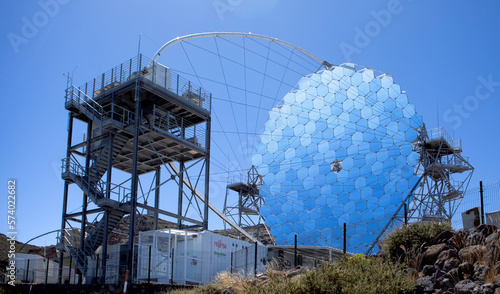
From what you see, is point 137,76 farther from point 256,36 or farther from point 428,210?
point 428,210

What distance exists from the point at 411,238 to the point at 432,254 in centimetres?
135

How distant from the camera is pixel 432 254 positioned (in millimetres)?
14055

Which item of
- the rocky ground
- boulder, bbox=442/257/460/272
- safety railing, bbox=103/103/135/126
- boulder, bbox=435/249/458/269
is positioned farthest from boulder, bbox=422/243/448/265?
safety railing, bbox=103/103/135/126

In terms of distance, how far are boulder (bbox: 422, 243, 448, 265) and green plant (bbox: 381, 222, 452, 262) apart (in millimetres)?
704

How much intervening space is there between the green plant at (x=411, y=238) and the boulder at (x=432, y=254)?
2.31 feet

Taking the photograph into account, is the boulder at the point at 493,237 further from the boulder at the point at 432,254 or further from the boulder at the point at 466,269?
the boulder at the point at 466,269

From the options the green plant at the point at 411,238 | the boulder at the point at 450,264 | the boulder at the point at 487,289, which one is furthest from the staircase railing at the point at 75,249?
the boulder at the point at 487,289

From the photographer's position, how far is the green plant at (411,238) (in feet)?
49.9

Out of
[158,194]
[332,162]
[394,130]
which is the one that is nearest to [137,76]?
[158,194]

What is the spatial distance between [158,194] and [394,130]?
54.8 ft

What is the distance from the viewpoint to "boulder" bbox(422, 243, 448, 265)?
14023 mm

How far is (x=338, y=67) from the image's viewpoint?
36219mm

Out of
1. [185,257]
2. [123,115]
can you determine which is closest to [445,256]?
[185,257]

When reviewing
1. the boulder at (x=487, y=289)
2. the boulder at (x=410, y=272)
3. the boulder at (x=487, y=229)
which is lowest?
the boulder at (x=487, y=289)
